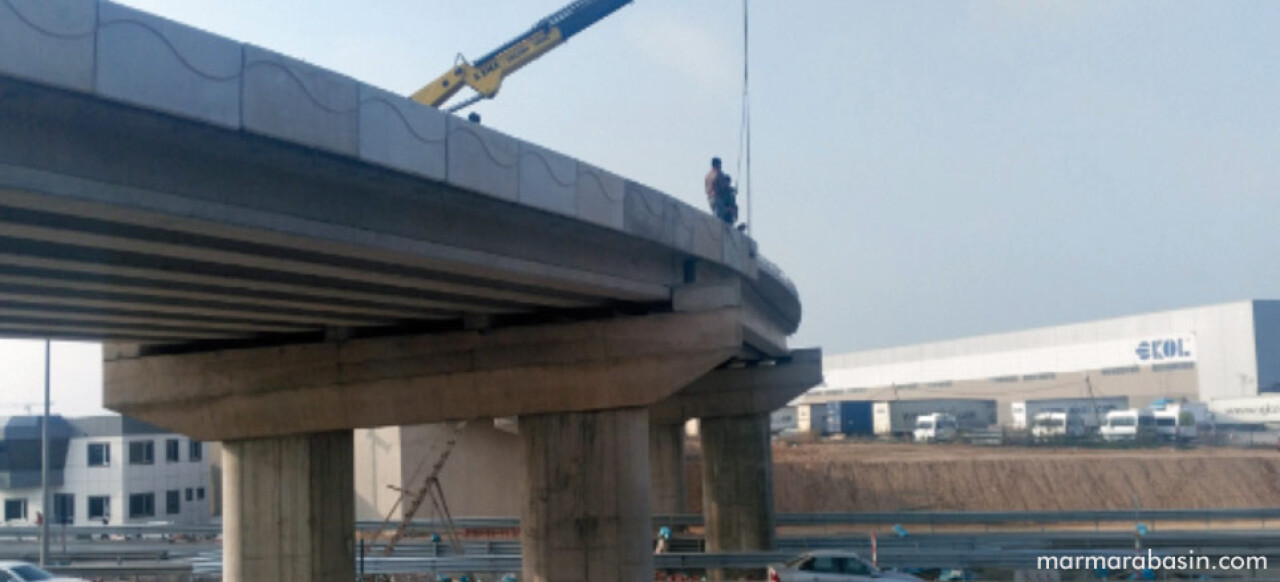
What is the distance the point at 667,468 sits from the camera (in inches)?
1833

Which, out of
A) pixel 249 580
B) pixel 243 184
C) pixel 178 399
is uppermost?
pixel 243 184

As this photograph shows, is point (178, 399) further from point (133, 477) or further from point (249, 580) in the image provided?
point (133, 477)

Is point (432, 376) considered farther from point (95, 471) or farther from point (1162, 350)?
point (1162, 350)

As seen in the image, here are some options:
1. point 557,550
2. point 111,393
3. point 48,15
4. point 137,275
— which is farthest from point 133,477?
point 48,15

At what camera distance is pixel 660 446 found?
4625 centimetres

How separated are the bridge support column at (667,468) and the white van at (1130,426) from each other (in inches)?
1494

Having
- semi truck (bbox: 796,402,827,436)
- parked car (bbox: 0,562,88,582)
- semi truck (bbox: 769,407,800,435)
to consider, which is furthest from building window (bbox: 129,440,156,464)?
semi truck (bbox: 769,407,800,435)

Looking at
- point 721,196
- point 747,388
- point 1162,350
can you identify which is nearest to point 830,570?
point 721,196

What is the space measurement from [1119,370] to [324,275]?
306 ft

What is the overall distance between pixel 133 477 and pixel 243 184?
47.0 m

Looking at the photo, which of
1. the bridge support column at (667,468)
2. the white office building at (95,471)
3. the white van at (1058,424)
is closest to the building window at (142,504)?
the white office building at (95,471)

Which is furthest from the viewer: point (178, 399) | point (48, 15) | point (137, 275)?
point (178, 399)

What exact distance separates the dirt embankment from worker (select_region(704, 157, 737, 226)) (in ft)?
124

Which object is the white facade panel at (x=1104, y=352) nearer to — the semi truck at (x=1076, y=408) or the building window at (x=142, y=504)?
the semi truck at (x=1076, y=408)
